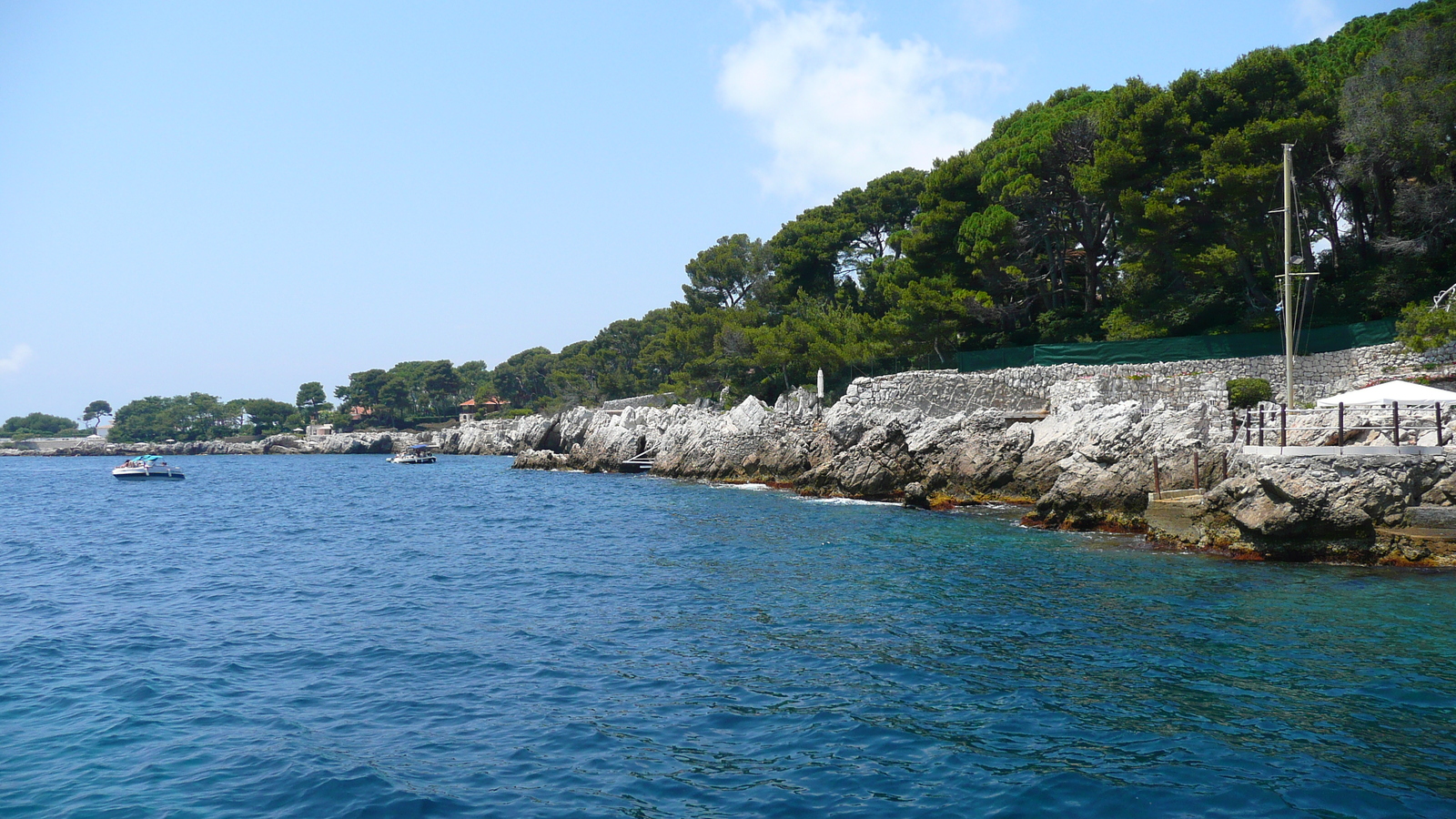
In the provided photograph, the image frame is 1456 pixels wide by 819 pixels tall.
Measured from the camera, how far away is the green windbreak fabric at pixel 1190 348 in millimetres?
27906

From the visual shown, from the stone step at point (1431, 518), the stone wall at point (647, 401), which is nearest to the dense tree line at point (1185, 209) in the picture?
the stone step at point (1431, 518)

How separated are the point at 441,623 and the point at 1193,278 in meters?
32.6

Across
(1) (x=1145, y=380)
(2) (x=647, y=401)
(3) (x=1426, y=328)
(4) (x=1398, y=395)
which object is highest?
(3) (x=1426, y=328)

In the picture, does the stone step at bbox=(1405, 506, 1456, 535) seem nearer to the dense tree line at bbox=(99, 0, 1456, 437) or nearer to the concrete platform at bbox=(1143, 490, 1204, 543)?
the concrete platform at bbox=(1143, 490, 1204, 543)

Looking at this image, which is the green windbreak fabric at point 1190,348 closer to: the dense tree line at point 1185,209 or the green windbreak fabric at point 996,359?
the green windbreak fabric at point 996,359

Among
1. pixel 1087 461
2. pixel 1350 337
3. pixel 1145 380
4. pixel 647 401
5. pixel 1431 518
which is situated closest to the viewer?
pixel 1431 518

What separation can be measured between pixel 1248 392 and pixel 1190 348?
4.74 metres

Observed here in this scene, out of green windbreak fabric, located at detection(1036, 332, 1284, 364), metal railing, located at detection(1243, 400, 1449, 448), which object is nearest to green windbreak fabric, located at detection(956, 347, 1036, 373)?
green windbreak fabric, located at detection(1036, 332, 1284, 364)

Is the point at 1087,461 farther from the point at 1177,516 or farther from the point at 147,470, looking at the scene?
the point at 147,470

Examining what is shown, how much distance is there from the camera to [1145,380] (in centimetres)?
3052

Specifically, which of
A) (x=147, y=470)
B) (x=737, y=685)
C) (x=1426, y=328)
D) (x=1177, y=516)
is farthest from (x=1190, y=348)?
(x=147, y=470)

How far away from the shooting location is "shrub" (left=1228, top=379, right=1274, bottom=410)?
2714 centimetres

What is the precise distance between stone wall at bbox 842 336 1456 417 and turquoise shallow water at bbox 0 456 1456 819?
41.9 ft

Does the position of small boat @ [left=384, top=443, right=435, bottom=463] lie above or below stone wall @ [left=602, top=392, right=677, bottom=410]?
below
